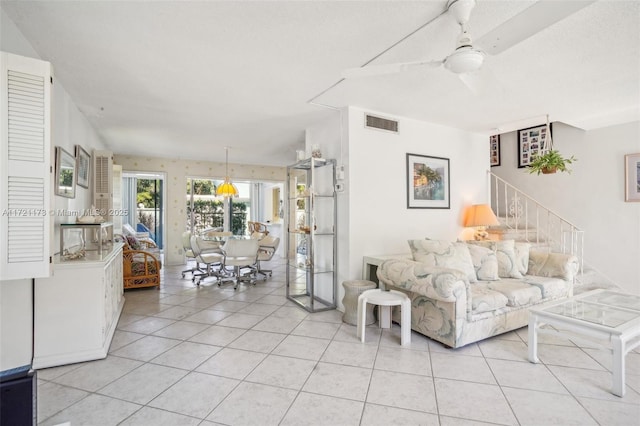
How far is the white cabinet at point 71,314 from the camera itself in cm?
233

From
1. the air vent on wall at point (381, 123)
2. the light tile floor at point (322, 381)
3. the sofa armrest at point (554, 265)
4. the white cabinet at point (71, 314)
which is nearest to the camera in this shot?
the light tile floor at point (322, 381)

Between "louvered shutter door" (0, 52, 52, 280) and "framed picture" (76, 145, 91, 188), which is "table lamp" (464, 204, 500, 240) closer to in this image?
"louvered shutter door" (0, 52, 52, 280)

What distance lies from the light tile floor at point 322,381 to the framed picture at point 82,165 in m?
1.97

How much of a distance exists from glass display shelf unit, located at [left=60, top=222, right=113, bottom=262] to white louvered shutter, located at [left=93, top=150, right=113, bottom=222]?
1.17 feet

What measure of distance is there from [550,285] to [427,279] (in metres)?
1.61

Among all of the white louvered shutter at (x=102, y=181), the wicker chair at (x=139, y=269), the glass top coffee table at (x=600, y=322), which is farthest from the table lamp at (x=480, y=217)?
the white louvered shutter at (x=102, y=181)

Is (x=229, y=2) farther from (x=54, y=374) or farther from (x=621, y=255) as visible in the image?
(x=621, y=255)

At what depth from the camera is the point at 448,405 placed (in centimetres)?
190

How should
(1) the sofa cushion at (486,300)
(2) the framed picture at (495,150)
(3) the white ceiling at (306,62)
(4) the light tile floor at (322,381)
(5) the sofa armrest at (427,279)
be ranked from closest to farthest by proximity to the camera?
(4) the light tile floor at (322,381), (3) the white ceiling at (306,62), (5) the sofa armrest at (427,279), (1) the sofa cushion at (486,300), (2) the framed picture at (495,150)

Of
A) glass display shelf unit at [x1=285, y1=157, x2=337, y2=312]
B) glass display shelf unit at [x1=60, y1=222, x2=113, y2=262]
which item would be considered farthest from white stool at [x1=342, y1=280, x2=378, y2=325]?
glass display shelf unit at [x1=60, y1=222, x2=113, y2=262]

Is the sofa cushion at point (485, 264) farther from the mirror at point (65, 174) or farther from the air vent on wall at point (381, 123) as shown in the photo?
the mirror at point (65, 174)

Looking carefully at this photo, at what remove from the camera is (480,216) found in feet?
14.6

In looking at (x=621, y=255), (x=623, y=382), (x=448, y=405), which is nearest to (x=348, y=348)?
(x=448, y=405)

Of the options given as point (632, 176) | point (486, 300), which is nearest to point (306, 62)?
point (486, 300)
